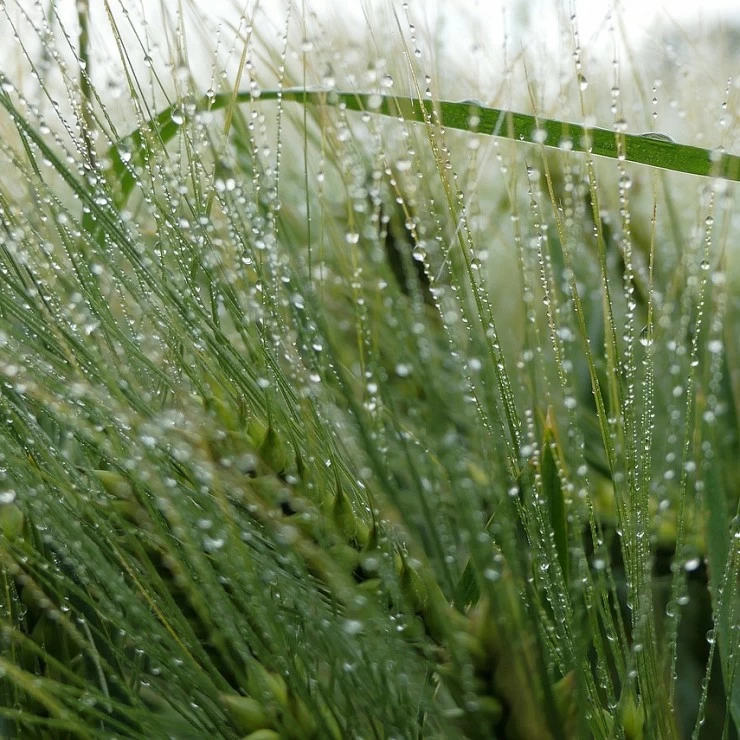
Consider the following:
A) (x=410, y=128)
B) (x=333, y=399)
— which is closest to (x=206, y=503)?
A: (x=333, y=399)

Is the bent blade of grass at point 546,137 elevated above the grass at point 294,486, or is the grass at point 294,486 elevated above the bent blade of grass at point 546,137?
the bent blade of grass at point 546,137

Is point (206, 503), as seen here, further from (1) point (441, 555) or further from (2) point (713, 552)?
(2) point (713, 552)

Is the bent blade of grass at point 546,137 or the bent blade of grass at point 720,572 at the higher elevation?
the bent blade of grass at point 546,137

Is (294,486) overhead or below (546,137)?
below

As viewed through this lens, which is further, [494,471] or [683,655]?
[683,655]

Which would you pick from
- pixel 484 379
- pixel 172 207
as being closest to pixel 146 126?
pixel 172 207

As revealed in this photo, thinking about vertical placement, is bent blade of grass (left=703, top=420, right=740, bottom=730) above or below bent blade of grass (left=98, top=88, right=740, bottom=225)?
below

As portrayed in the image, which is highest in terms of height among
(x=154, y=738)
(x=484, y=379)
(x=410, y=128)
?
(x=410, y=128)

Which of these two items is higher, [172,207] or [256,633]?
[172,207]

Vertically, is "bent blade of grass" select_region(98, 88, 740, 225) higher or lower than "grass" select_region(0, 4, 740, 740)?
higher

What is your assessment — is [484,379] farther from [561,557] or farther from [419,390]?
[419,390]
